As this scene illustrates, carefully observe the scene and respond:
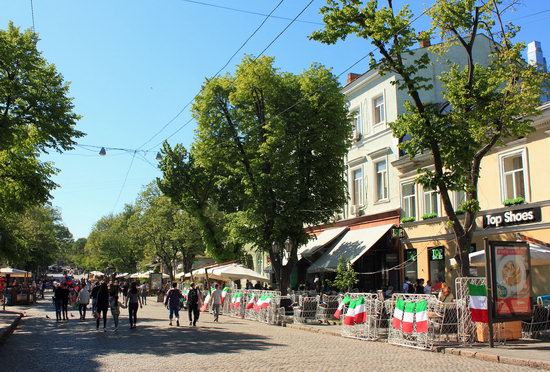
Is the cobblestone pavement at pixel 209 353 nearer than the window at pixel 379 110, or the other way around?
the cobblestone pavement at pixel 209 353

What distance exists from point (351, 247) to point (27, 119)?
16.6m

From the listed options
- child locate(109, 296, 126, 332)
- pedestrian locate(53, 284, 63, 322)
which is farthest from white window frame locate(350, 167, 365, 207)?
pedestrian locate(53, 284, 63, 322)

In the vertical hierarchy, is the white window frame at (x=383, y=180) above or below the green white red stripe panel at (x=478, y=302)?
above

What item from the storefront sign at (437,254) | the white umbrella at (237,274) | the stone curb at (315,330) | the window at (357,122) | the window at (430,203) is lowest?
the stone curb at (315,330)

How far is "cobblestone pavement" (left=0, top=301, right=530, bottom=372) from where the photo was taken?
10.8 m

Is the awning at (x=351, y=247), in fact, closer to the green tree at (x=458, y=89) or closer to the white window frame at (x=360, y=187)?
the white window frame at (x=360, y=187)

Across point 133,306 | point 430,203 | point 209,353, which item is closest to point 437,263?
point 430,203

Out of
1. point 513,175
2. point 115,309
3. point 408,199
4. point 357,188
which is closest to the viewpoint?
point 115,309

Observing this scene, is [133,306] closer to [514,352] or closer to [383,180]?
[514,352]

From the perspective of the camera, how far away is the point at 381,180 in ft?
94.4

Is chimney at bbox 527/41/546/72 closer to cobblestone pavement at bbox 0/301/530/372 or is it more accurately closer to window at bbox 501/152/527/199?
window at bbox 501/152/527/199

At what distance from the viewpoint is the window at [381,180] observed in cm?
2825

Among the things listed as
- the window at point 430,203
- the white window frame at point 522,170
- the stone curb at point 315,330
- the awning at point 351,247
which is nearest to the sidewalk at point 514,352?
the stone curb at point 315,330

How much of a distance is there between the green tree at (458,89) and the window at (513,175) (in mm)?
4550
